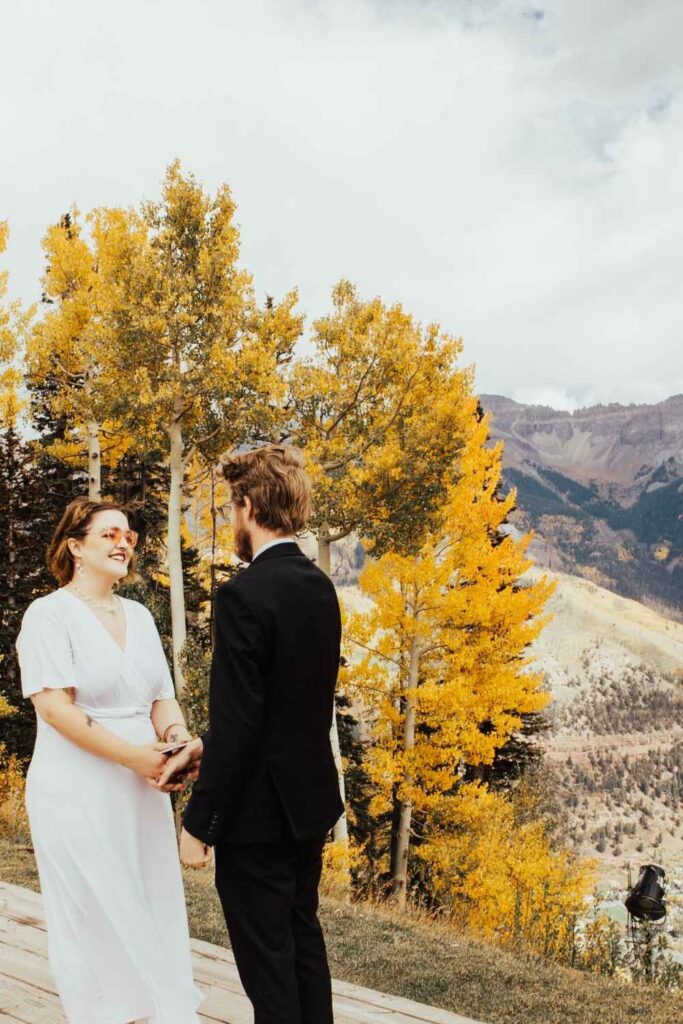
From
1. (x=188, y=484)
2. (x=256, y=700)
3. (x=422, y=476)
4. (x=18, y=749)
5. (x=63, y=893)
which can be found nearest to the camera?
(x=256, y=700)

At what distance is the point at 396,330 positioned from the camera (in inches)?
595

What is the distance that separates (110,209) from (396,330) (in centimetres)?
710

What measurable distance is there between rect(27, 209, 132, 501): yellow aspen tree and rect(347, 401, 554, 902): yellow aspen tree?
638 centimetres

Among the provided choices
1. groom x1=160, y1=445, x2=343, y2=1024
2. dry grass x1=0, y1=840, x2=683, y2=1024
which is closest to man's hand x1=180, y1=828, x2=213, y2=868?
groom x1=160, y1=445, x2=343, y2=1024

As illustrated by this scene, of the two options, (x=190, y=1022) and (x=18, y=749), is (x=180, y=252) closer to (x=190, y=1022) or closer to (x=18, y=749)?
(x=18, y=749)

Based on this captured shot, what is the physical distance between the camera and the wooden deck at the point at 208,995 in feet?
10.6

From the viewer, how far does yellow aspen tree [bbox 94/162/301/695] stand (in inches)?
590

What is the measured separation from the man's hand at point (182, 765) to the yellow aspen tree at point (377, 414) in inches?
468

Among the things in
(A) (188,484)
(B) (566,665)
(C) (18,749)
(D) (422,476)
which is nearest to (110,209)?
(A) (188,484)

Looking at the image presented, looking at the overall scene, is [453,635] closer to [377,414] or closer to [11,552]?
[377,414]

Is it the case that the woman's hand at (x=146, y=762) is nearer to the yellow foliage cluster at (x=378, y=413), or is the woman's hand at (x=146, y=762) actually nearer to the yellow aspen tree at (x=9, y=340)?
the yellow foliage cluster at (x=378, y=413)

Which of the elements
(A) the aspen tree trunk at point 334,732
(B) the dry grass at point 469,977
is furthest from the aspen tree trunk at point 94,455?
(B) the dry grass at point 469,977

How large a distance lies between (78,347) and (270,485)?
50.2 feet

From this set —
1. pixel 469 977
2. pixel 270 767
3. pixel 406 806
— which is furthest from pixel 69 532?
pixel 406 806
